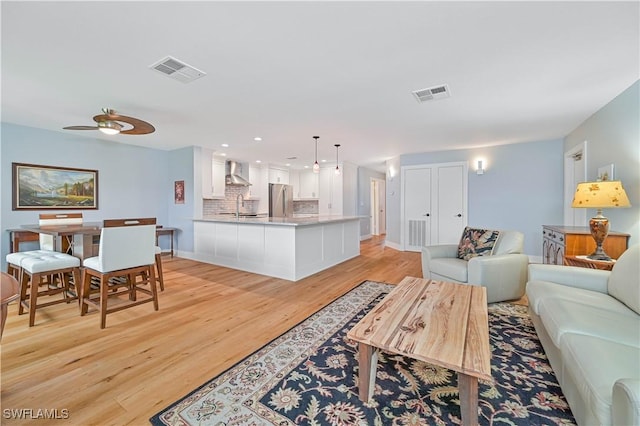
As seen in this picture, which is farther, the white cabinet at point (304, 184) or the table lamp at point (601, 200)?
the white cabinet at point (304, 184)

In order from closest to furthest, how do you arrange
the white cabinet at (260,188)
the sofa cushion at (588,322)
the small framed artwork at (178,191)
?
the sofa cushion at (588,322), the small framed artwork at (178,191), the white cabinet at (260,188)

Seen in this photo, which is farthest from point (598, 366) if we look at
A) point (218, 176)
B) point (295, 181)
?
point (295, 181)

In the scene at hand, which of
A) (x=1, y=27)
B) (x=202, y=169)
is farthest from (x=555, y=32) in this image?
(x=202, y=169)

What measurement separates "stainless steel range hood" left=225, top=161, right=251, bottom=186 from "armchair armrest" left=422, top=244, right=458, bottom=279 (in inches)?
190

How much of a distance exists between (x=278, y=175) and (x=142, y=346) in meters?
6.24

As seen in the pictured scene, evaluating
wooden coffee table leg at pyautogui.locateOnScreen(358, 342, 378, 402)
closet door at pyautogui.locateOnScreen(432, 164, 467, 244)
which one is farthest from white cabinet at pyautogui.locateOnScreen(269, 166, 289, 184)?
wooden coffee table leg at pyautogui.locateOnScreen(358, 342, 378, 402)

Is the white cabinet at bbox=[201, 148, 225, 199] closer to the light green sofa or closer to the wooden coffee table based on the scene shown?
the wooden coffee table

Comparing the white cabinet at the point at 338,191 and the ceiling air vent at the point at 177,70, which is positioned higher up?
the ceiling air vent at the point at 177,70

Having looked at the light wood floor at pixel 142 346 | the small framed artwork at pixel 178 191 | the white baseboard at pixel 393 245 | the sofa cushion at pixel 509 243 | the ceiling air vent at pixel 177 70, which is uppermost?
the ceiling air vent at pixel 177 70

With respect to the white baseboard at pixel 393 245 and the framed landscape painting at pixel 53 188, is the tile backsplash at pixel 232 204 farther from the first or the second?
the white baseboard at pixel 393 245

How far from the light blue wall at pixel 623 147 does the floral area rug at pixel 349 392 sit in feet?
6.02

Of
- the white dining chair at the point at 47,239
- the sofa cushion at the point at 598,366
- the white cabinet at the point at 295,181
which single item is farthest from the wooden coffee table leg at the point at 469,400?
the white cabinet at the point at 295,181

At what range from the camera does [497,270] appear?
112 inches

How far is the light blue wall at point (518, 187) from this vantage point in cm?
501
